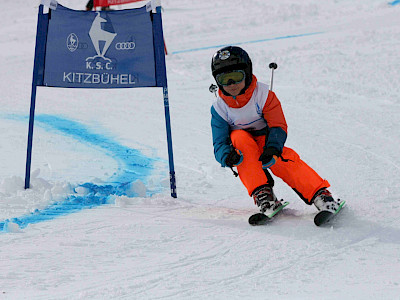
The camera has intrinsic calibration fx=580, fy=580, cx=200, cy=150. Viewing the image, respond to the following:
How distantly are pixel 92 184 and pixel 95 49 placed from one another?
1139mm

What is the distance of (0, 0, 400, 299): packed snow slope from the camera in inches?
116

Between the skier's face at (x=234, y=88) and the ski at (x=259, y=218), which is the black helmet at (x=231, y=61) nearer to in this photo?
the skier's face at (x=234, y=88)

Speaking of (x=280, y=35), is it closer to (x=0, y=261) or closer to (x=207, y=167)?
(x=207, y=167)

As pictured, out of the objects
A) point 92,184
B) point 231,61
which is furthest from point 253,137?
point 92,184

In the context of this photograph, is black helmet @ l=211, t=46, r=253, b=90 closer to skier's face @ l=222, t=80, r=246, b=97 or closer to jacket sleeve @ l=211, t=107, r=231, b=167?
skier's face @ l=222, t=80, r=246, b=97

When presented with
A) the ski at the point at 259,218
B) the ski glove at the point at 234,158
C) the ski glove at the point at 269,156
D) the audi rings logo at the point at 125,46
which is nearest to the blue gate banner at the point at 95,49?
the audi rings logo at the point at 125,46

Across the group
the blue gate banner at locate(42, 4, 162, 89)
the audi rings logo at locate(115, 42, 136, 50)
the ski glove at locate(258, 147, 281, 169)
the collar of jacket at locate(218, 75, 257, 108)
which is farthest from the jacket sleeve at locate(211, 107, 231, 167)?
the audi rings logo at locate(115, 42, 136, 50)

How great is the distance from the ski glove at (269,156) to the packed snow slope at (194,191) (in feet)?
1.31

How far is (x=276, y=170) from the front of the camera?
3943mm

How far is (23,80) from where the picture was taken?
9148 mm

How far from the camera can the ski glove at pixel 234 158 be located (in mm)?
3727

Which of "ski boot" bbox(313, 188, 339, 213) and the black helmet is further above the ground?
the black helmet

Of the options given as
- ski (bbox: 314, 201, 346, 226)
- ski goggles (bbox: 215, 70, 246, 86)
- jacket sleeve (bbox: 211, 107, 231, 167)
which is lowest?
ski (bbox: 314, 201, 346, 226)

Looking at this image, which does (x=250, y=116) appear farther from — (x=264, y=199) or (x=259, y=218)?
(x=259, y=218)
